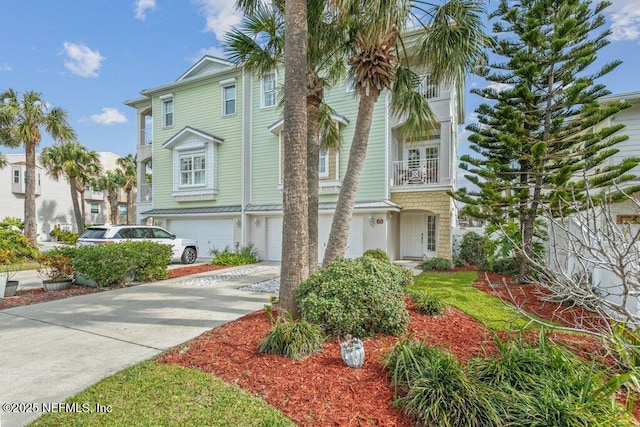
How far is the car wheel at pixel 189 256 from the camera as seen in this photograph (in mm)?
14761

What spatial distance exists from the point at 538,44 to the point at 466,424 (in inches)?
398

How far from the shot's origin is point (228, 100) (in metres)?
17.6

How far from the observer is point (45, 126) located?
59.0ft

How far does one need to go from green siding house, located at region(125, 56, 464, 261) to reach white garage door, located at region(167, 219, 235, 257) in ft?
0.18

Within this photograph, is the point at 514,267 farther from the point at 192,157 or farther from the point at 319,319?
the point at 192,157

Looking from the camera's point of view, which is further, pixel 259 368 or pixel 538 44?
pixel 538 44

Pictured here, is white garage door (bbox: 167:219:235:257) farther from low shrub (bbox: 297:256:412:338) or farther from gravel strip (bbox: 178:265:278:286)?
low shrub (bbox: 297:256:412:338)

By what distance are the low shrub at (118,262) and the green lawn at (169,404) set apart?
6.24 meters

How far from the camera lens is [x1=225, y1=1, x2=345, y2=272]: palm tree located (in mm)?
6484

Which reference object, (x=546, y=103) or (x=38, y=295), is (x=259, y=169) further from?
(x=546, y=103)

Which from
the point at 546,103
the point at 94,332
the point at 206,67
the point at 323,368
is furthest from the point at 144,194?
the point at 546,103

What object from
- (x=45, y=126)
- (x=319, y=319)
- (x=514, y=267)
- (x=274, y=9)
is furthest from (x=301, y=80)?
(x=45, y=126)

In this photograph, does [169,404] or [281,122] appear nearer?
[169,404]

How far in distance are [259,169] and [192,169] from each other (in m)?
4.33
